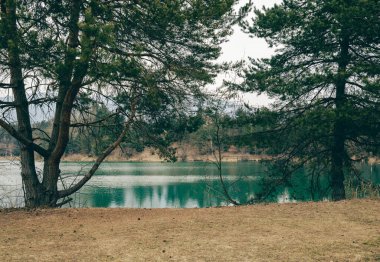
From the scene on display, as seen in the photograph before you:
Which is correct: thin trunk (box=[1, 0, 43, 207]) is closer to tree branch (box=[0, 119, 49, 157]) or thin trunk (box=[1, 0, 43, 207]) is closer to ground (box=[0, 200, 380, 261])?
tree branch (box=[0, 119, 49, 157])

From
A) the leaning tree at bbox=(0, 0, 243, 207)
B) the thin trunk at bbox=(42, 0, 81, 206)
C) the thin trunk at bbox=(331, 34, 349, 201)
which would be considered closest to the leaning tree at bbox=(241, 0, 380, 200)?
the thin trunk at bbox=(331, 34, 349, 201)

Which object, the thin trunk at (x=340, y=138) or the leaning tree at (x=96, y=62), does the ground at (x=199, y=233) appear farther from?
the thin trunk at (x=340, y=138)

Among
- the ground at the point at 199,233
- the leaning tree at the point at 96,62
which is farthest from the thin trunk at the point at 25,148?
the ground at the point at 199,233

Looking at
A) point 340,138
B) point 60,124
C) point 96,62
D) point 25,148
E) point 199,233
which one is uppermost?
point 96,62

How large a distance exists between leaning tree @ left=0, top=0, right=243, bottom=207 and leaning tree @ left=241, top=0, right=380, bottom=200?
3.66m

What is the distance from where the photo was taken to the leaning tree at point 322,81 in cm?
1227

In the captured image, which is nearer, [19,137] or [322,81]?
[19,137]

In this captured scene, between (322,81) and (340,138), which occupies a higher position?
(322,81)

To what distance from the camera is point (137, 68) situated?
8352 mm

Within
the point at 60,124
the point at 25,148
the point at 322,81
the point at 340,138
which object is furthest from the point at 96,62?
the point at 340,138

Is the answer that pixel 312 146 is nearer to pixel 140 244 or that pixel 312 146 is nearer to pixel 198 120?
pixel 198 120

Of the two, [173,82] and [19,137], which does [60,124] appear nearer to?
[19,137]

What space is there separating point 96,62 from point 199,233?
377 cm

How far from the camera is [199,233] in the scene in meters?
6.95
